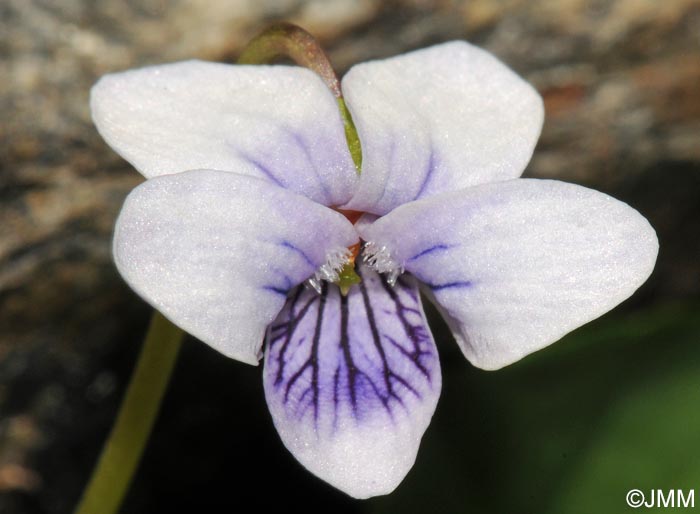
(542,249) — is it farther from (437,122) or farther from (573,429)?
(573,429)

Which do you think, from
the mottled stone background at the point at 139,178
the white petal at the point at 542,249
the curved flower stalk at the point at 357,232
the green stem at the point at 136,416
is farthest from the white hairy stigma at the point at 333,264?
the mottled stone background at the point at 139,178

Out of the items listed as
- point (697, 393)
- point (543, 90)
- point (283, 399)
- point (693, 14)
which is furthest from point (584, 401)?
point (283, 399)

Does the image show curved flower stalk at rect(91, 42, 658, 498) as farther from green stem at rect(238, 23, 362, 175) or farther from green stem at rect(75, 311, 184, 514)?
green stem at rect(75, 311, 184, 514)

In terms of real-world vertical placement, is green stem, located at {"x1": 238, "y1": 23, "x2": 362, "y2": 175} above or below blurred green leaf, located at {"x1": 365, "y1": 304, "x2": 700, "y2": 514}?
above

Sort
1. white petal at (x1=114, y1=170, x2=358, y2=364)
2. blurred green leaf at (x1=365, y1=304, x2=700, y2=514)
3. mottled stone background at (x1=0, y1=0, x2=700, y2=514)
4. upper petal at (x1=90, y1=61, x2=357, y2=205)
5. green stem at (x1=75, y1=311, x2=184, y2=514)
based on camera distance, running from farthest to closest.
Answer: blurred green leaf at (x1=365, y1=304, x2=700, y2=514) → mottled stone background at (x1=0, y1=0, x2=700, y2=514) → green stem at (x1=75, y1=311, x2=184, y2=514) → upper petal at (x1=90, y1=61, x2=357, y2=205) → white petal at (x1=114, y1=170, x2=358, y2=364)

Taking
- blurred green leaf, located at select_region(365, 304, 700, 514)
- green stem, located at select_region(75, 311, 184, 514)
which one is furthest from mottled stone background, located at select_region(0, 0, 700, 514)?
green stem, located at select_region(75, 311, 184, 514)

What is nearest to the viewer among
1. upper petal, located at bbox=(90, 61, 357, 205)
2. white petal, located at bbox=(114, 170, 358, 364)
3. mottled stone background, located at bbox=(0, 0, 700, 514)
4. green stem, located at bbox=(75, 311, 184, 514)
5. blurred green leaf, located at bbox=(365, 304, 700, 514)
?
white petal, located at bbox=(114, 170, 358, 364)

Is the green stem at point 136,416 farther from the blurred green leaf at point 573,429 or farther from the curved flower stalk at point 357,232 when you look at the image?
the blurred green leaf at point 573,429

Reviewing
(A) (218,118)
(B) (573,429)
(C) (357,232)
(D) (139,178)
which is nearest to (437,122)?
(C) (357,232)

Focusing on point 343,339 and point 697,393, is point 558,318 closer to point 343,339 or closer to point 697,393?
point 343,339
